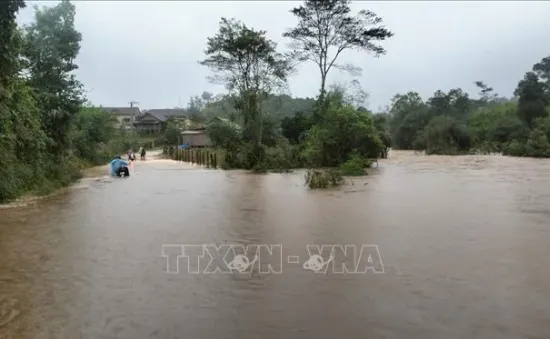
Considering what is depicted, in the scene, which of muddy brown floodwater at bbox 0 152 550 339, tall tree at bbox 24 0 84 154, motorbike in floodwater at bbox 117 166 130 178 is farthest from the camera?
motorbike in floodwater at bbox 117 166 130 178

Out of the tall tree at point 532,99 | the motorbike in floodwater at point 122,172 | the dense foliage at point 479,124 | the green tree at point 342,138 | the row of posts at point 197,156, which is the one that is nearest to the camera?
the motorbike in floodwater at point 122,172

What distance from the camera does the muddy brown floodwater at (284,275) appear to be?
4.98 metres

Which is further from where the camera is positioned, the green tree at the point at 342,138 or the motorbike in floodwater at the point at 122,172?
the green tree at the point at 342,138

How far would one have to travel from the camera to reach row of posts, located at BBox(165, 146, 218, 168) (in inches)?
1311

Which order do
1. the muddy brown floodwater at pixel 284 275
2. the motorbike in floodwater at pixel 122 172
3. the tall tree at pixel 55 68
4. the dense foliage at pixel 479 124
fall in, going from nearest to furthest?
the muddy brown floodwater at pixel 284 275 < the tall tree at pixel 55 68 < the motorbike in floodwater at pixel 122 172 < the dense foliage at pixel 479 124

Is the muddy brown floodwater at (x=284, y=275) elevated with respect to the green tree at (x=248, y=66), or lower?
lower

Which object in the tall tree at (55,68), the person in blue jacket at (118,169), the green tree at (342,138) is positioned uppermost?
the tall tree at (55,68)

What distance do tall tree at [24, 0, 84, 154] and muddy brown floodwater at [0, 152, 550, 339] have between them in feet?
22.0

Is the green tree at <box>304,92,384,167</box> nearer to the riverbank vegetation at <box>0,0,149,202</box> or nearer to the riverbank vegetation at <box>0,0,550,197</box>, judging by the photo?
the riverbank vegetation at <box>0,0,550,197</box>

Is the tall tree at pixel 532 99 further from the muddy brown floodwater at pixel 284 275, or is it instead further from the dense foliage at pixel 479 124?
the muddy brown floodwater at pixel 284 275

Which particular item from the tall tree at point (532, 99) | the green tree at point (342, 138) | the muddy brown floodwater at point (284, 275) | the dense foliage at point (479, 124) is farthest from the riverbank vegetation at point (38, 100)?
the tall tree at point (532, 99)

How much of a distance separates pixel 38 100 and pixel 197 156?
62.0ft

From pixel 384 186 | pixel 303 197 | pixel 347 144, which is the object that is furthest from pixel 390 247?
pixel 347 144

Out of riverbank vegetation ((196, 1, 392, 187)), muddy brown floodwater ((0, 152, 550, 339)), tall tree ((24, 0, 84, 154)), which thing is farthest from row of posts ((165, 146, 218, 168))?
muddy brown floodwater ((0, 152, 550, 339))
